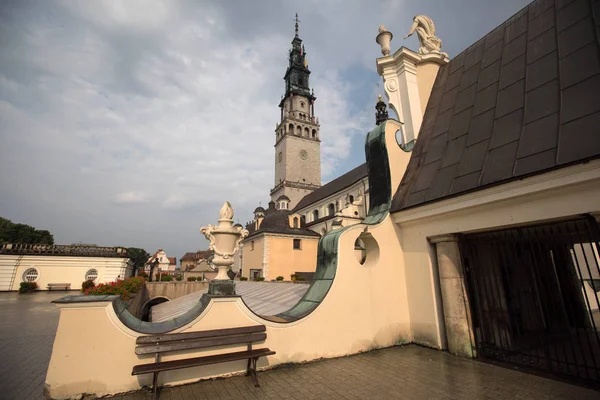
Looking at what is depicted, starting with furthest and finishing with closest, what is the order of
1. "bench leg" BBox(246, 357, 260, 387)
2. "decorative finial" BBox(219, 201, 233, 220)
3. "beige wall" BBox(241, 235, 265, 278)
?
"beige wall" BBox(241, 235, 265, 278), "decorative finial" BBox(219, 201, 233, 220), "bench leg" BBox(246, 357, 260, 387)

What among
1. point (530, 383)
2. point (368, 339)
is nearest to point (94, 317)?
point (368, 339)

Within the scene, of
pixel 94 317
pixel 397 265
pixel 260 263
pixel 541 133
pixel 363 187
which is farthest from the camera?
pixel 363 187

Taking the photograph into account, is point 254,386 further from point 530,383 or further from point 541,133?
point 541,133

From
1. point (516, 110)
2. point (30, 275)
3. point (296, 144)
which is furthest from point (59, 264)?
point (296, 144)

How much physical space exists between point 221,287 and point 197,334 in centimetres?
95

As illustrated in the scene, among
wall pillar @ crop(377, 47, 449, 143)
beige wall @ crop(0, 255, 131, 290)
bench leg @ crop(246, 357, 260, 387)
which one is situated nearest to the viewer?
bench leg @ crop(246, 357, 260, 387)

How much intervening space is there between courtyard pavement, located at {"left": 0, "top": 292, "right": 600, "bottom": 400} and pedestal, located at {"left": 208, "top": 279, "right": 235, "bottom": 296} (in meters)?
1.44

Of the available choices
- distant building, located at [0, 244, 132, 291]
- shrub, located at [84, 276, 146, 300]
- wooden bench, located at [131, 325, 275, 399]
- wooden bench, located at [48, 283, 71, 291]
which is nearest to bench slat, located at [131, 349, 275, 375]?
wooden bench, located at [131, 325, 275, 399]

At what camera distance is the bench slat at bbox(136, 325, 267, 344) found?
13.9ft

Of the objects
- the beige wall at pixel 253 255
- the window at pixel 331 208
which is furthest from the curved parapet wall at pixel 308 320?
the window at pixel 331 208

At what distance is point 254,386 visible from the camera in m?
4.42

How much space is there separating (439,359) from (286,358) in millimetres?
3120

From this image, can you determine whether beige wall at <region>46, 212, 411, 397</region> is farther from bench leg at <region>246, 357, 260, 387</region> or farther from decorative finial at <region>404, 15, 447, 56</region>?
decorative finial at <region>404, 15, 447, 56</region>

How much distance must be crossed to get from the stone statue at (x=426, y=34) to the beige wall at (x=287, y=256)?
933 inches
